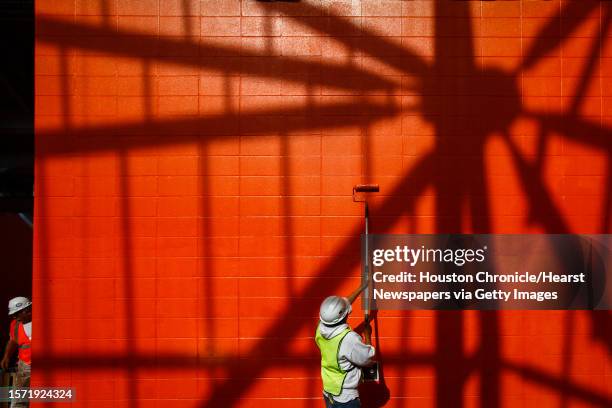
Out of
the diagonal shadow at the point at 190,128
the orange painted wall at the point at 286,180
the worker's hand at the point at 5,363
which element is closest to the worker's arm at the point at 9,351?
the worker's hand at the point at 5,363

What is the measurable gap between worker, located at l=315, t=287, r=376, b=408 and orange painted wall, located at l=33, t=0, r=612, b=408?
3.52ft

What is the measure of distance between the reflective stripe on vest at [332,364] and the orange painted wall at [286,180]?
105 cm

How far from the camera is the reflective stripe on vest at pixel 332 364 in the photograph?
4.75m

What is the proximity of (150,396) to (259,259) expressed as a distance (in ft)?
5.41

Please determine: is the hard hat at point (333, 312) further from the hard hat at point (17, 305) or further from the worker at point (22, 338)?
the hard hat at point (17, 305)

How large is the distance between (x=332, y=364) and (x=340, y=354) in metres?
0.12

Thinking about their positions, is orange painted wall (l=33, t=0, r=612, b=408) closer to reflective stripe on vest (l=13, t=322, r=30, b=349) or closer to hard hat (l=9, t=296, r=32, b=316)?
reflective stripe on vest (l=13, t=322, r=30, b=349)

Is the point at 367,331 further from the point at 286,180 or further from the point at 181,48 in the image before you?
the point at 181,48

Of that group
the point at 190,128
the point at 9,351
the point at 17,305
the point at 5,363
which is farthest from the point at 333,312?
the point at 5,363

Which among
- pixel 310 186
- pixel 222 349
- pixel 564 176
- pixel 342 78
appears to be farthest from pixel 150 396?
pixel 564 176

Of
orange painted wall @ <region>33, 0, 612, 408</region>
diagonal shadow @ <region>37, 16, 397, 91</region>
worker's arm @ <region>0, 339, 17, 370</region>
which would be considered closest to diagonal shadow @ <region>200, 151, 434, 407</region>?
orange painted wall @ <region>33, 0, 612, 408</region>

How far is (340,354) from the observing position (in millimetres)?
4742

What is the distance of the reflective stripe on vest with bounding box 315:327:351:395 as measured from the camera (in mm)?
4750

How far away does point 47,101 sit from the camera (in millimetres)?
5938
